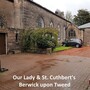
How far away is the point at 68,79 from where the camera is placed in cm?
871

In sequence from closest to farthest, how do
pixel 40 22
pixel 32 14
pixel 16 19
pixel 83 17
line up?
1. pixel 16 19
2. pixel 32 14
3. pixel 40 22
4. pixel 83 17

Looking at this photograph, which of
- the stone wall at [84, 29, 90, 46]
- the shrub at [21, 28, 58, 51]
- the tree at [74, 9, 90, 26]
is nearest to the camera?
the shrub at [21, 28, 58, 51]

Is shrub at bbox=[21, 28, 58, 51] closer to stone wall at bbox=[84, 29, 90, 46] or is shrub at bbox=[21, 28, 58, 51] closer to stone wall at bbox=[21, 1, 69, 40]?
stone wall at bbox=[21, 1, 69, 40]

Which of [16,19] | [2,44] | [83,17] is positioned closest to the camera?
[2,44]

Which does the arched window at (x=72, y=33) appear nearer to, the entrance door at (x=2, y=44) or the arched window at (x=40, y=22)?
the arched window at (x=40, y=22)

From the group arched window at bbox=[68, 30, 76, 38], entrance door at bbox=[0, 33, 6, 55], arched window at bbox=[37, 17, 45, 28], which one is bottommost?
entrance door at bbox=[0, 33, 6, 55]

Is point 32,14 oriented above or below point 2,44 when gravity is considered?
above

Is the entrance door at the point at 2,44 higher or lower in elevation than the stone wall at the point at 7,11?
lower

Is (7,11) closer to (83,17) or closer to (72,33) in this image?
(72,33)

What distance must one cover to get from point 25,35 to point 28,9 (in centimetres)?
485

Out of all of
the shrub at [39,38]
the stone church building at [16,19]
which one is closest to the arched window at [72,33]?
the stone church building at [16,19]

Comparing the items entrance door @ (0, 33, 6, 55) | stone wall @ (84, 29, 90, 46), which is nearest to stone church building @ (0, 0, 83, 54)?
entrance door @ (0, 33, 6, 55)

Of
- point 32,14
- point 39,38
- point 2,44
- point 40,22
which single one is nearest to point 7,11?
point 32,14

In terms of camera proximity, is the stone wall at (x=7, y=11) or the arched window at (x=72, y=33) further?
the arched window at (x=72, y=33)
